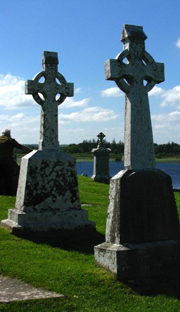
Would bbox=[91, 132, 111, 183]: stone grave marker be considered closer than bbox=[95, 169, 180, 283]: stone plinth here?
No

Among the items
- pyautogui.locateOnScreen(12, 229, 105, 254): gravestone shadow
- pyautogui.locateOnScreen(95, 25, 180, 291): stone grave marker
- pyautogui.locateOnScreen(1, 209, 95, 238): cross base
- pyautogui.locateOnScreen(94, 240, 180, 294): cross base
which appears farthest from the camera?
A: pyautogui.locateOnScreen(1, 209, 95, 238): cross base

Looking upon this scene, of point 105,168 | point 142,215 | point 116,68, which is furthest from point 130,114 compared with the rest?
point 105,168

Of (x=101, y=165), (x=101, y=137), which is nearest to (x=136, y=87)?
(x=101, y=165)

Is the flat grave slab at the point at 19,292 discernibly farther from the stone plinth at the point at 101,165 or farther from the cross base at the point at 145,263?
the stone plinth at the point at 101,165

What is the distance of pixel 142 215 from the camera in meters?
6.47

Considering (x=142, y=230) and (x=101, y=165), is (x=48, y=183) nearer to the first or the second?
(x=142, y=230)

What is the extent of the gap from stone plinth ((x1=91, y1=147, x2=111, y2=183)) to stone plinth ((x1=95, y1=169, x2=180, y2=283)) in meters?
23.3

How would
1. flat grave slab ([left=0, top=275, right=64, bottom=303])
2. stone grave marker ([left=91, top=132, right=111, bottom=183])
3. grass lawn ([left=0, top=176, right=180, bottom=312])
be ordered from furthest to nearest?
1. stone grave marker ([left=91, top=132, right=111, bottom=183])
2. flat grave slab ([left=0, top=275, right=64, bottom=303])
3. grass lawn ([left=0, top=176, right=180, bottom=312])

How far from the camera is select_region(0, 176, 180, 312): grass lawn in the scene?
210 inches

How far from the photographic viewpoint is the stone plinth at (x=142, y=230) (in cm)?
625

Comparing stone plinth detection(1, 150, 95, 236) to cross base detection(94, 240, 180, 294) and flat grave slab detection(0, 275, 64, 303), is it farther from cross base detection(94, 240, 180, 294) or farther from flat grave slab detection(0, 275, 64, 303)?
flat grave slab detection(0, 275, 64, 303)

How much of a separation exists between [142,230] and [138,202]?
1.40ft

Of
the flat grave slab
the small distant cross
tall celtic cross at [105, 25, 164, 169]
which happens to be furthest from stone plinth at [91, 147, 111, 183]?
the flat grave slab

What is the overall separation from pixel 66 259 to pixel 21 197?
8.12 feet
